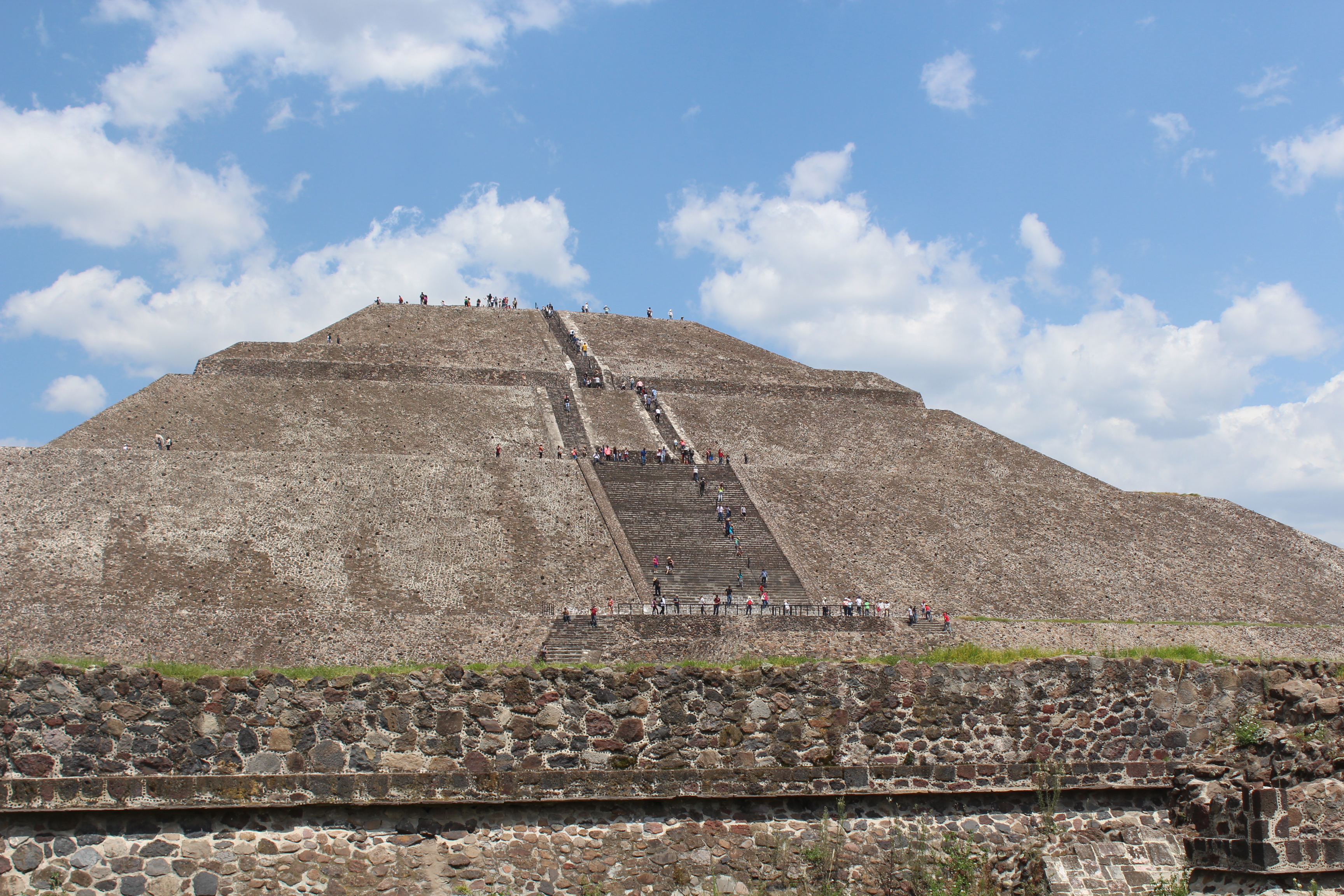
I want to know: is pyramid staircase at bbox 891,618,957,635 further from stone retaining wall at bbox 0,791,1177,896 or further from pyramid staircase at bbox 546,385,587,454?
stone retaining wall at bbox 0,791,1177,896

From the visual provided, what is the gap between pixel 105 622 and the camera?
84.7ft

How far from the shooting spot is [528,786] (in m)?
7.29

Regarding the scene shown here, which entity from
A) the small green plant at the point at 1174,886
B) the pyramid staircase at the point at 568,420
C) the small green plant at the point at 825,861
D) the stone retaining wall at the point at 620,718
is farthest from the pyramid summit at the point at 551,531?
the small green plant at the point at 1174,886

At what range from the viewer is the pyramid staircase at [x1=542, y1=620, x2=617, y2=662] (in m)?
26.1

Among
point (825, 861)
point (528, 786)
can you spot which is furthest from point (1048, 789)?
point (528, 786)

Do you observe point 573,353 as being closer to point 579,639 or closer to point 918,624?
point 918,624

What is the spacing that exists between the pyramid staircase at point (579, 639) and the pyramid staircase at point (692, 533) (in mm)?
3313

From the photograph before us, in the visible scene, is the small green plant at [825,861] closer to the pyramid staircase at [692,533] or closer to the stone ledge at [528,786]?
the stone ledge at [528,786]

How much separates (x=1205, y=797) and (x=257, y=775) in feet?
21.4

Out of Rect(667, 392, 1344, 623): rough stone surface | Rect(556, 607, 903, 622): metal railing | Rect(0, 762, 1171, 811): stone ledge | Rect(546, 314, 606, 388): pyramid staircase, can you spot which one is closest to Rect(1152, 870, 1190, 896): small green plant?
Rect(0, 762, 1171, 811): stone ledge

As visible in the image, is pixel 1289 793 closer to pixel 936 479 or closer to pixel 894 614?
pixel 894 614

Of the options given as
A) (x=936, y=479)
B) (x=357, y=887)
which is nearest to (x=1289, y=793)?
(x=357, y=887)

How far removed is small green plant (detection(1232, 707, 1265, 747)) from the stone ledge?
30.9 inches

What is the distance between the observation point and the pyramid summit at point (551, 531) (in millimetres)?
27141
